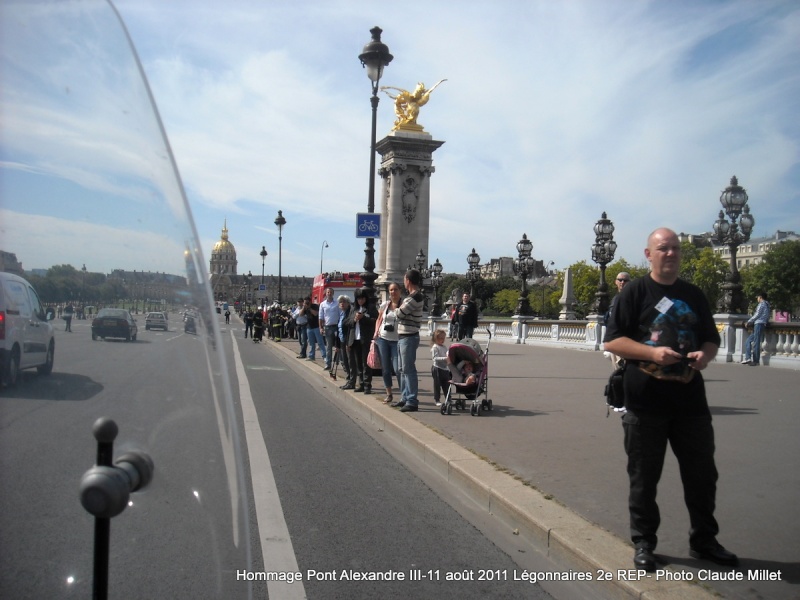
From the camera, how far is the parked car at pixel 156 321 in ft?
5.73

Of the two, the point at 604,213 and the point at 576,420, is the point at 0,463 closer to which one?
the point at 576,420

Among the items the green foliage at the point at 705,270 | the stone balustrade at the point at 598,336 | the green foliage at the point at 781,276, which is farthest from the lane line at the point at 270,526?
the green foliage at the point at 705,270

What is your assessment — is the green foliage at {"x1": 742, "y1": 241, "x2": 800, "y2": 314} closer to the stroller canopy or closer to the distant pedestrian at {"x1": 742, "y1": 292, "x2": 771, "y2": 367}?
the distant pedestrian at {"x1": 742, "y1": 292, "x2": 771, "y2": 367}

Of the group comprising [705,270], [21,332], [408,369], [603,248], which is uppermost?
[705,270]

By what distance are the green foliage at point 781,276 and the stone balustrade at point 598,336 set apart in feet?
180

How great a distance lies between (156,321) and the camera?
176cm

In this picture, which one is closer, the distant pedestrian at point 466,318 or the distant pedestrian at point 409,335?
the distant pedestrian at point 409,335

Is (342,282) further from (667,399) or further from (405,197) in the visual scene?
(667,399)

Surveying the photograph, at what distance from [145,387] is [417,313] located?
322 inches

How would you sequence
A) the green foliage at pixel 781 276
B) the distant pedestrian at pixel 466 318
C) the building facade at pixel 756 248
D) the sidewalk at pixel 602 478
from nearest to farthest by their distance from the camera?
1. the sidewalk at pixel 602 478
2. the distant pedestrian at pixel 466 318
3. the green foliage at pixel 781 276
4. the building facade at pixel 756 248

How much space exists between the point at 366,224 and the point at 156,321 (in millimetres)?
14172

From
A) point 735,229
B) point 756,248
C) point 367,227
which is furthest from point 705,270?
point 367,227

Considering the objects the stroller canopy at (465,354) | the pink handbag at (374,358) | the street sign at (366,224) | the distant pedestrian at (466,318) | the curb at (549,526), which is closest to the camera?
the curb at (549,526)

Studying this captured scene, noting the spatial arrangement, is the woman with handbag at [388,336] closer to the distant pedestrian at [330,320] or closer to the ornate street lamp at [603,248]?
the distant pedestrian at [330,320]
